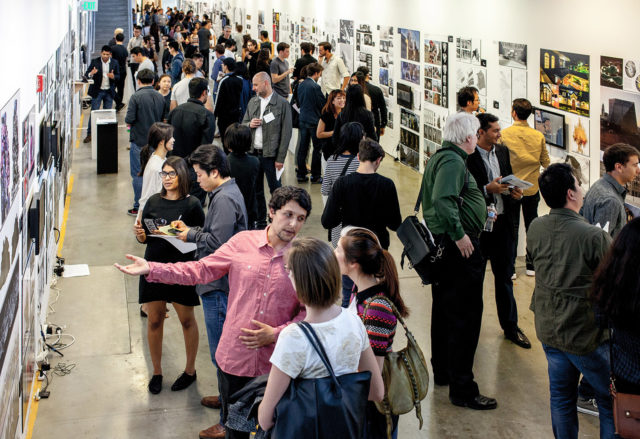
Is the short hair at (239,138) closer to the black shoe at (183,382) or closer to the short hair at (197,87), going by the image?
the short hair at (197,87)

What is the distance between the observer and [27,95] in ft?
13.6

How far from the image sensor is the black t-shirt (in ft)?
Answer: 73.5

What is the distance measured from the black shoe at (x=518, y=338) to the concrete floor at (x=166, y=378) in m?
0.05

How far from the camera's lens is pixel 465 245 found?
467 cm

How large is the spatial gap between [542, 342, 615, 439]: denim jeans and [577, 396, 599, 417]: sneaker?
0.96m

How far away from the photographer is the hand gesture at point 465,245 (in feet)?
15.3

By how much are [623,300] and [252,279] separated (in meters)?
1.62

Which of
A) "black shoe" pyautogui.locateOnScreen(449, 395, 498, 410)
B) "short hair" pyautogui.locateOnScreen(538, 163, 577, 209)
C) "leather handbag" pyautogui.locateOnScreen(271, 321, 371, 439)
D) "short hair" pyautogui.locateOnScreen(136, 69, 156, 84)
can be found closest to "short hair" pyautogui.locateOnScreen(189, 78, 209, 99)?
"short hair" pyautogui.locateOnScreen(136, 69, 156, 84)

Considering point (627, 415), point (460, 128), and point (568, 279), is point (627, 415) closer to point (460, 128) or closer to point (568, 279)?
point (568, 279)

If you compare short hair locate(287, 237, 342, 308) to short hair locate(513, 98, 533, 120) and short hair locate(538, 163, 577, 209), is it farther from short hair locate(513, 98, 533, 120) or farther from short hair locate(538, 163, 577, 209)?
short hair locate(513, 98, 533, 120)

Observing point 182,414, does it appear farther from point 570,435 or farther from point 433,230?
point 570,435

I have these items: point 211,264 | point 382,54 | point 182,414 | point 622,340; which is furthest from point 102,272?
point 382,54

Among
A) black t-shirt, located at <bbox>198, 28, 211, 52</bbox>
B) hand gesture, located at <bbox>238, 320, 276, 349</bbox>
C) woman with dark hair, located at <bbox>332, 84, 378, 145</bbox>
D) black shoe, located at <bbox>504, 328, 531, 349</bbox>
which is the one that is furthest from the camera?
black t-shirt, located at <bbox>198, 28, 211, 52</bbox>

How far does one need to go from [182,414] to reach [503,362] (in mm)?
2349
